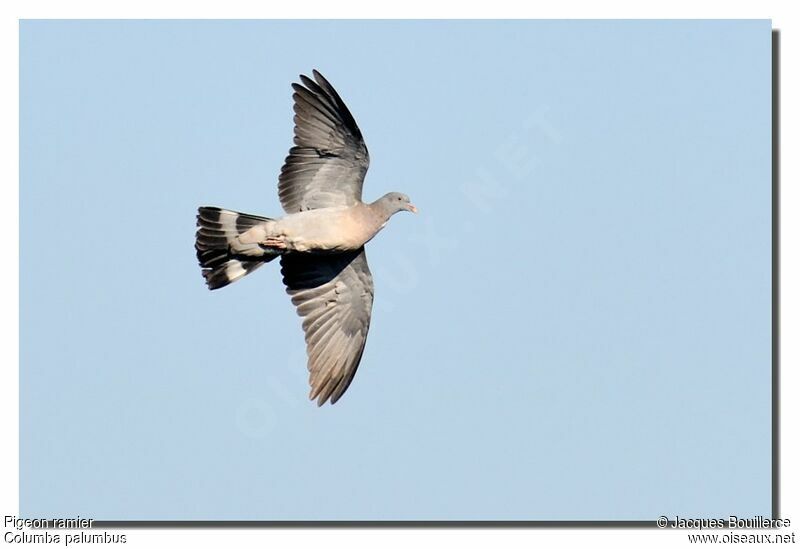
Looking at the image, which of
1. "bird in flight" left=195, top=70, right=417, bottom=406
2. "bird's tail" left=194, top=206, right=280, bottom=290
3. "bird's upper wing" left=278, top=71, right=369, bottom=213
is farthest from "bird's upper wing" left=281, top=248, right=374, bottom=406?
"bird's upper wing" left=278, top=71, right=369, bottom=213

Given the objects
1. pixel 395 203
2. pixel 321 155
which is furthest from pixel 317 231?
pixel 395 203

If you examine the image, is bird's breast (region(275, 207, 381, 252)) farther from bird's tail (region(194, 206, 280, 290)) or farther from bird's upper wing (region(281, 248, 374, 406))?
bird's upper wing (region(281, 248, 374, 406))

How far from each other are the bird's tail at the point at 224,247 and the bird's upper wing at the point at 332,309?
2.50 feet

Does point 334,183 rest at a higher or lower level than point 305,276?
higher

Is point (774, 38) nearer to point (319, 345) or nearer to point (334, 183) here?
point (334, 183)

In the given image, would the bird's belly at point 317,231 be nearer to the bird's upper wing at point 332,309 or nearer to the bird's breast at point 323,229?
the bird's breast at point 323,229

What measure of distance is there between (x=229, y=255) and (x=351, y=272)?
155 centimetres

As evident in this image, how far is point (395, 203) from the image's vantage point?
14.6 m

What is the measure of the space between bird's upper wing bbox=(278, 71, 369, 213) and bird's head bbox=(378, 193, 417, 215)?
0.32 metres

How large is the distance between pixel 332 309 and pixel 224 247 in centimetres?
165

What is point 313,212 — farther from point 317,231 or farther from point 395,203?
point 395,203

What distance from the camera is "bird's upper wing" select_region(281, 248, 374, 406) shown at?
594 inches

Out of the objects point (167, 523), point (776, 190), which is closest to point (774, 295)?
point (776, 190)
